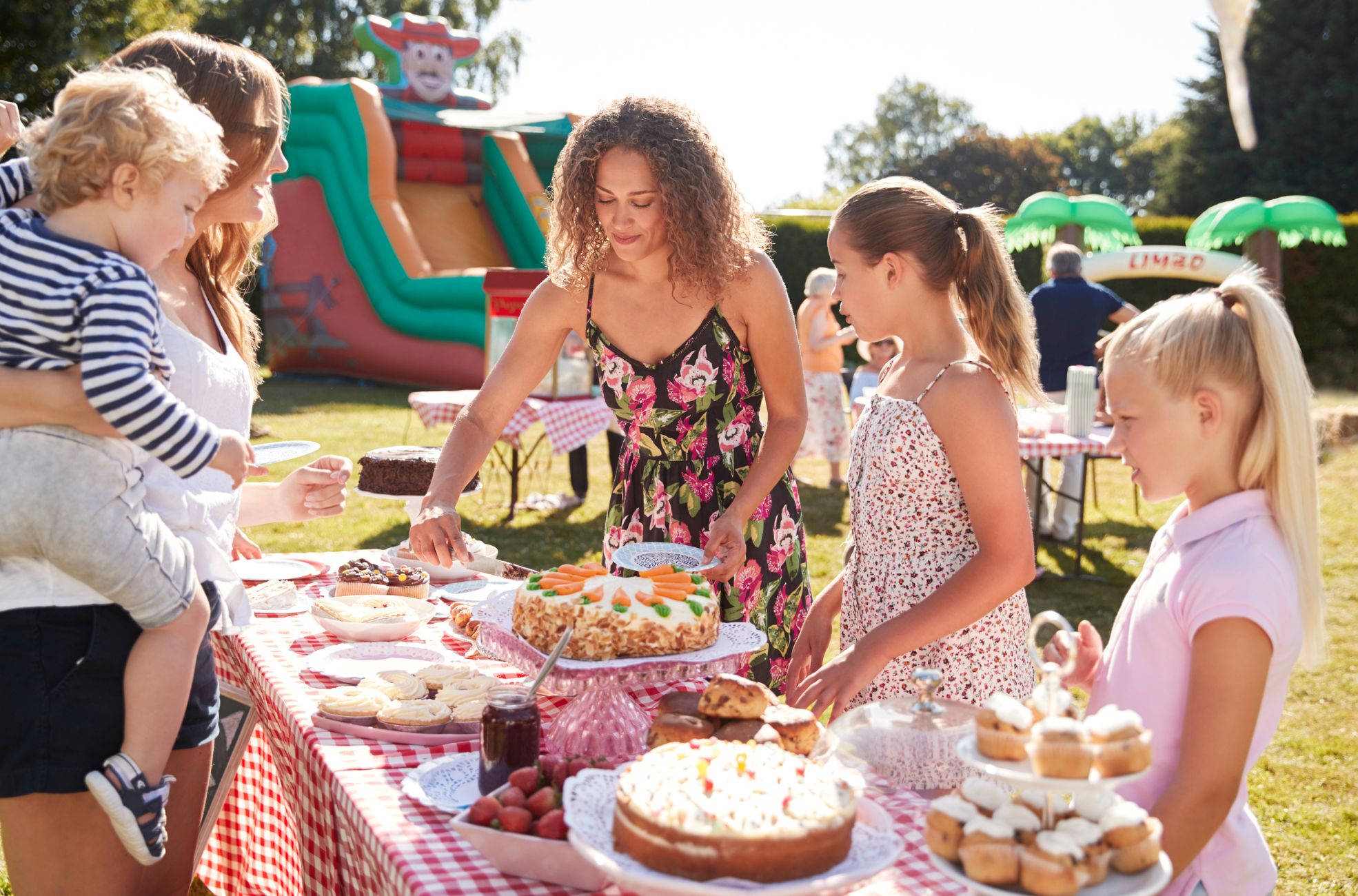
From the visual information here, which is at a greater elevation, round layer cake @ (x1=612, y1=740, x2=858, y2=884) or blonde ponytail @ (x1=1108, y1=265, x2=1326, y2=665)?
blonde ponytail @ (x1=1108, y1=265, x2=1326, y2=665)

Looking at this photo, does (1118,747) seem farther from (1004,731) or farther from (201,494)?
(201,494)

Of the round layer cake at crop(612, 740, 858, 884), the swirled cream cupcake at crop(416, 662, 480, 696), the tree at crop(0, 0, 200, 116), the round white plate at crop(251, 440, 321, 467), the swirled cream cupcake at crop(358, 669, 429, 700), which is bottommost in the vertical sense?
the swirled cream cupcake at crop(416, 662, 480, 696)

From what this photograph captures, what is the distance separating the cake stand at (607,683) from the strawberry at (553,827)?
42 cm

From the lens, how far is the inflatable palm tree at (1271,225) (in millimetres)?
12570

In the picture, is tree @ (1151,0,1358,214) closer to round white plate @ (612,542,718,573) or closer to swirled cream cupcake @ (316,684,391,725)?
round white plate @ (612,542,718,573)

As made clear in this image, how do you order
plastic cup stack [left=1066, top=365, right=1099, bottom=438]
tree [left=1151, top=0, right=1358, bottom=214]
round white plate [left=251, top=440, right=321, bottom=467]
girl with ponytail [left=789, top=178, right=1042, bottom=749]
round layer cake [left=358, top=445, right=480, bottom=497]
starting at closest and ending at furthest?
girl with ponytail [left=789, top=178, right=1042, bottom=749] → round white plate [left=251, top=440, right=321, bottom=467] → round layer cake [left=358, top=445, right=480, bottom=497] → plastic cup stack [left=1066, top=365, right=1099, bottom=438] → tree [left=1151, top=0, right=1358, bottom=214]

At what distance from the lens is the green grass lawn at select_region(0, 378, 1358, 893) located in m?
4.22

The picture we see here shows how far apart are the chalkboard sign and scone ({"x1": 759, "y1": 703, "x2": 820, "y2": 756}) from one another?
1.59 meters

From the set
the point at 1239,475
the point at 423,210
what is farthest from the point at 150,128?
the point at 423,210

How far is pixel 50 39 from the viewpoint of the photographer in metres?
16.8

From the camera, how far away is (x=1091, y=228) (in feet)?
40.4

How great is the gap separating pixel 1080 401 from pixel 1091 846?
20.4 feet

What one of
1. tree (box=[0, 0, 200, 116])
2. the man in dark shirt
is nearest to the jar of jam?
the man in dark shirt

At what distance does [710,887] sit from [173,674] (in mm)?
991
